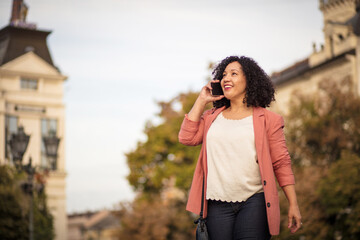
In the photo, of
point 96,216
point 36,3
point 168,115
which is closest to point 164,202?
point 168,115

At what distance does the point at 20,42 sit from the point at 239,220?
26.7 metres

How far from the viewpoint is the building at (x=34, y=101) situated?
101 ft

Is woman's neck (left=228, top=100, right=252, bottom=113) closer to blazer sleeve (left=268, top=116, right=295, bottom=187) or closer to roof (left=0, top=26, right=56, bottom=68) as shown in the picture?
blazer sleeve (left=268, top=116, right=295, bottom=187)

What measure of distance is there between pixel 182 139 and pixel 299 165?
1132 inches

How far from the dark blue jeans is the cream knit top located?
0.19 ft

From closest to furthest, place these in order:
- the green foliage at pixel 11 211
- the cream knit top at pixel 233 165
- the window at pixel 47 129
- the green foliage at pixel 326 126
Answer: the cream knit top at pixel 233 165 < the green foliage at pixel 11 211 < the green foliage at pixel 326 126 < the window at pixel 47 129

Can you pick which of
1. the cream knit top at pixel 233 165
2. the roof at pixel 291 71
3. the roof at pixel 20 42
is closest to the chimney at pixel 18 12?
the roof at pixel 20 42

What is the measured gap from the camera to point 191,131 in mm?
4922

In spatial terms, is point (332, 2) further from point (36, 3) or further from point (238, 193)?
point (238, 193)

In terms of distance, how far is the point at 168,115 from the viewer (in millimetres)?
42375

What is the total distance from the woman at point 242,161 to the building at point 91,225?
286ft

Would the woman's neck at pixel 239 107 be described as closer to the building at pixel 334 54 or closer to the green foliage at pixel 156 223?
the building at pixel 334 54

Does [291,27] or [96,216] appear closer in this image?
[291,27]

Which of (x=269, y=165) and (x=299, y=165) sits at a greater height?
(x=269, y=165)
